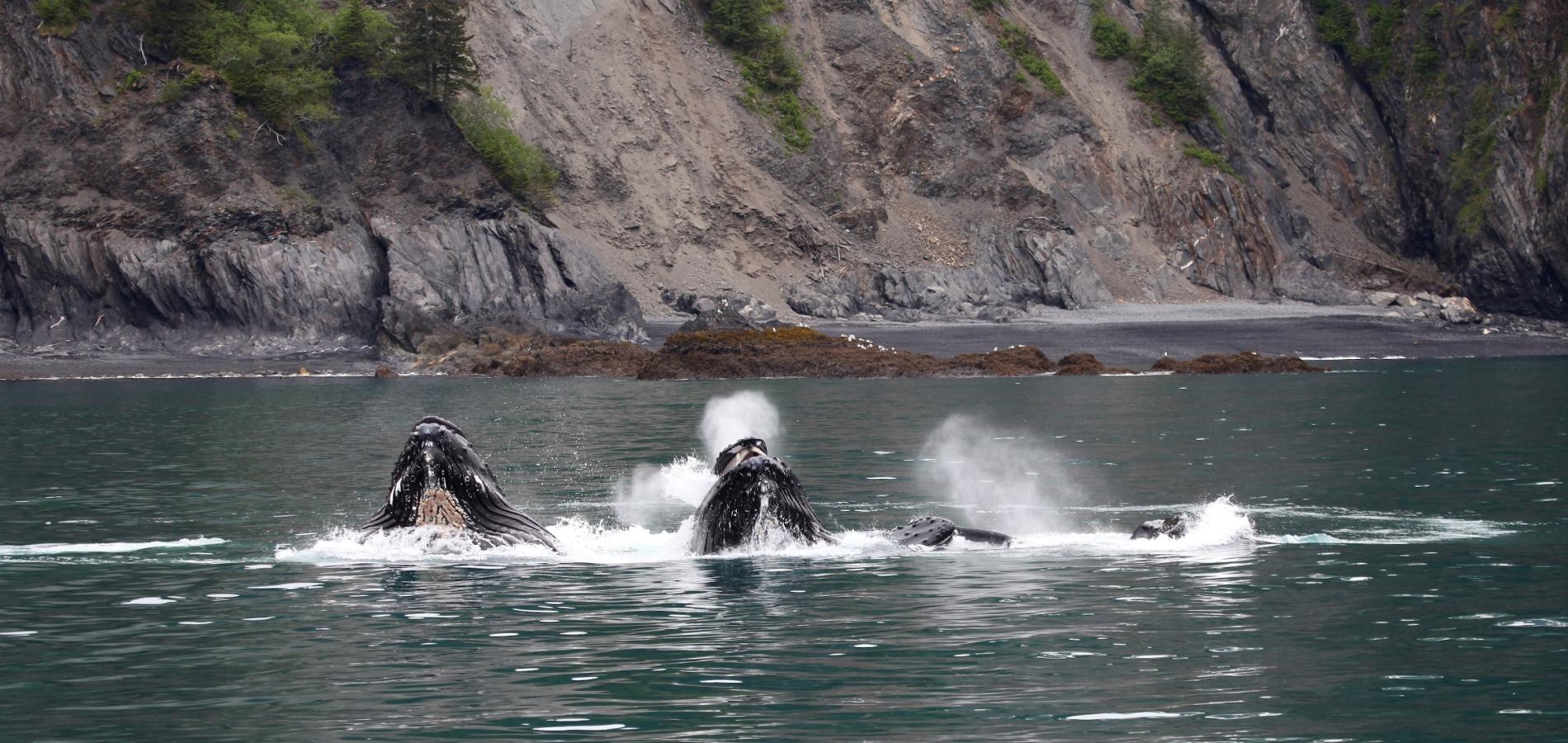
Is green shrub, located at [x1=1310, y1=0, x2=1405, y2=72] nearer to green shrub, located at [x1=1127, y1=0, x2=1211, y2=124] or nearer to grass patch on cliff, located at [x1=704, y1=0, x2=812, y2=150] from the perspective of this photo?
green shrub, located at [x1=1127, y1=0, x2=1211, y2=124]

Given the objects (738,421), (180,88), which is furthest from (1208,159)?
(738,421)

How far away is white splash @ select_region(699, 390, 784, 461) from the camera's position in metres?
38.4

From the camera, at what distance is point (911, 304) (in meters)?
95.4

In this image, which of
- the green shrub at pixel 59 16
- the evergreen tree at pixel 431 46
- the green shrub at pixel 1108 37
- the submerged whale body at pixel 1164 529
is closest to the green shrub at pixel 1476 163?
the green shrub at pixel 1108 37

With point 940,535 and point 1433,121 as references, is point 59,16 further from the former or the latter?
point 1433,121

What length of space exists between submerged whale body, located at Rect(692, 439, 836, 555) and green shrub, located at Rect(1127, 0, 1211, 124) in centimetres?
10179

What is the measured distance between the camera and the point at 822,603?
15773 millimetres

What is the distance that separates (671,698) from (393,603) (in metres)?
5.14

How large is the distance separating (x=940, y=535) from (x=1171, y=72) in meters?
101

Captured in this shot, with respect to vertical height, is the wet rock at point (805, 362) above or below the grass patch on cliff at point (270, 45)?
below

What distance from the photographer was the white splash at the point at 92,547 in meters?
20.0

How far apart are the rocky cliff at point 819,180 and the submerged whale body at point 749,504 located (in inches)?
2491

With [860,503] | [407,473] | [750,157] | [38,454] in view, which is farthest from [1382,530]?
[750,157]

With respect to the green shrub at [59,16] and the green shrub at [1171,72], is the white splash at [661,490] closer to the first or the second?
the green shrub at [59,16]
